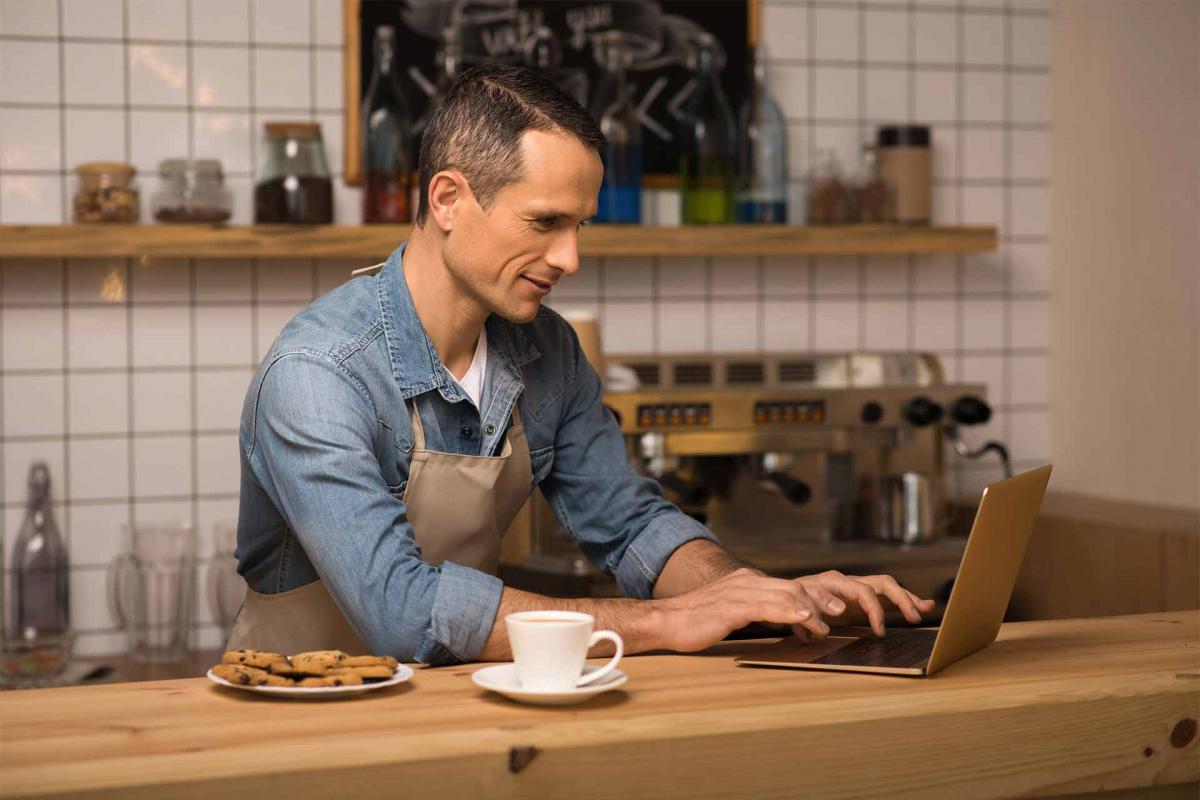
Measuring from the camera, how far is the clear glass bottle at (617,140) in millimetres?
2820

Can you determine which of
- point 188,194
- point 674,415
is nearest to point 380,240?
point 188,194

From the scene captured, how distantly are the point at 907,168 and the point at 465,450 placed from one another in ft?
5.41

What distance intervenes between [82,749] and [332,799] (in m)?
0.18

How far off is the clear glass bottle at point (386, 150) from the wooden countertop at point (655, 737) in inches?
63.0

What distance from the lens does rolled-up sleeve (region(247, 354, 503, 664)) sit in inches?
52.1

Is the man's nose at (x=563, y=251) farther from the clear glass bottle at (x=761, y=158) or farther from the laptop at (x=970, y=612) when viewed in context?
the clear glass bottle at (x=761, y=158)

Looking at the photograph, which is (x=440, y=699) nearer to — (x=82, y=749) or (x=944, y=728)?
(x=82, y=749)

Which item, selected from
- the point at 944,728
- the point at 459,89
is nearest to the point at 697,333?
the point at 459,89

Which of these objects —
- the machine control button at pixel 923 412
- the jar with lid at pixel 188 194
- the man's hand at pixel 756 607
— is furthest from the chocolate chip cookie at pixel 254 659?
the machine control button at pixel 923 412

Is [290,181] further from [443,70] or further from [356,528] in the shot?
[356,528]

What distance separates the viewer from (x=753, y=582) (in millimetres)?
1364

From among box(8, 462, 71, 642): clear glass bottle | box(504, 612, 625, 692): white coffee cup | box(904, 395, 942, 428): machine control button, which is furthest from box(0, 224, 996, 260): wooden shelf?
box(504, 612, 625, 692): white coffee cup

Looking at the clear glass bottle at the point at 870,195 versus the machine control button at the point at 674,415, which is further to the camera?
the clear glass bottle at the point at 870,195

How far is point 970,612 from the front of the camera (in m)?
1.24
